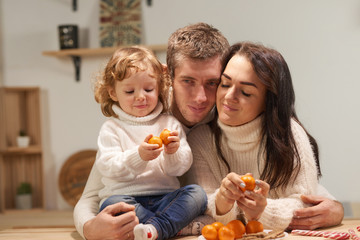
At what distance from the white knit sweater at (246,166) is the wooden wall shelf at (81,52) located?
1901 millimetres

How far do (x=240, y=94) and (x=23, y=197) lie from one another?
9.39 ft

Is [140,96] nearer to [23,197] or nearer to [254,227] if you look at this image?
[254,227]

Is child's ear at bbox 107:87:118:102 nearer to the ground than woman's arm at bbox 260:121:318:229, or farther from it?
farther from it

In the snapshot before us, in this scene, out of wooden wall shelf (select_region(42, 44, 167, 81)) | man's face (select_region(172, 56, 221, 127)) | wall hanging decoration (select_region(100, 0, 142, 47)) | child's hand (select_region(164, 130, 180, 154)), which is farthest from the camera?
wall hanging decoration (select_region(100, 0, 142, 47))

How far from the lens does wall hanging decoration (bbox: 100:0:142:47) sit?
3705 millimetres

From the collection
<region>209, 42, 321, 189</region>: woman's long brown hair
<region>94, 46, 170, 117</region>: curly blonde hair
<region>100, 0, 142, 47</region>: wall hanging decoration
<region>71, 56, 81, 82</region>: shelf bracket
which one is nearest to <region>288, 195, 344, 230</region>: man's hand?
<region>209, 42, 321, 189</region>: woman's long brown hair

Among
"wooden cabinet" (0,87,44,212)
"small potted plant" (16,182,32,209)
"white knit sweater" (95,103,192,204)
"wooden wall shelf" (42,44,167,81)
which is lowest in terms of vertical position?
"small potted plant" (16,182,32,209)

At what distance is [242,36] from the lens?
11.6ft

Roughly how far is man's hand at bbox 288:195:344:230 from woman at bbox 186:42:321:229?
0.09ft

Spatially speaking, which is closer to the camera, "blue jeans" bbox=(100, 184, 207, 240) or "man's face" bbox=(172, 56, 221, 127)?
"blue jeans" bbox=(100, 184, 207, 240)

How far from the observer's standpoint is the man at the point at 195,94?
4.99 ft

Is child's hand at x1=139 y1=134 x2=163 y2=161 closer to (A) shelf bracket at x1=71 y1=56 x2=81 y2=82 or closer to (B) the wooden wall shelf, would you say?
(B) the wooden wall shelf

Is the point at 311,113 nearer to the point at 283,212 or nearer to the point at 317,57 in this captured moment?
the point at 317,57

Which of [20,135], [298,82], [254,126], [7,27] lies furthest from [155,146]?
[7,27]
